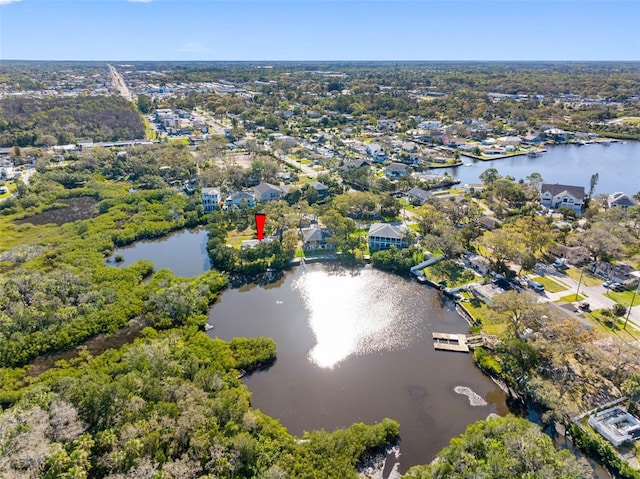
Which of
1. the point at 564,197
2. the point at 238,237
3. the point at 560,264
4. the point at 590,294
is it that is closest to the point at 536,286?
the point at 590,294

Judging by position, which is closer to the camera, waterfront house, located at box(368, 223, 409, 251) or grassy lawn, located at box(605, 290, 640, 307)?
grassy lawn, located at box(605, 290, 640, 307)

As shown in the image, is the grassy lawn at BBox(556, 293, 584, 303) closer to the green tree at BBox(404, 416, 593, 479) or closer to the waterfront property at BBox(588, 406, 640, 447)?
the waterfront property at BBox(588, 406, 640, 447)

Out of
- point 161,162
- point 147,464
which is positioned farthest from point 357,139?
point 147,464

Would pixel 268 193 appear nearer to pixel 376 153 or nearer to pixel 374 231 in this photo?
pixel 374 231

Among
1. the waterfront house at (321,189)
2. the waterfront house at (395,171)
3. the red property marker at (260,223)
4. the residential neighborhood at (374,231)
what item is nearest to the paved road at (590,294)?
the residential neighborhood at (374,231)

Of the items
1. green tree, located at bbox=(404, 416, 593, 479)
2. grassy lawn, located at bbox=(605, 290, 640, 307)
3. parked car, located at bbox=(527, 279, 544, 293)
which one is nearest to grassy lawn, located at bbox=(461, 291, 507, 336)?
parked car, located at bbox=(527, 279, 544, 293)

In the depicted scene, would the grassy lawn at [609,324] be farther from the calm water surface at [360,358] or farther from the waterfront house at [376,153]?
the waterfront house at [376,153]
